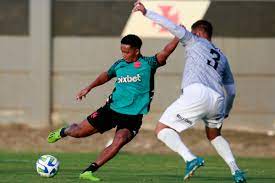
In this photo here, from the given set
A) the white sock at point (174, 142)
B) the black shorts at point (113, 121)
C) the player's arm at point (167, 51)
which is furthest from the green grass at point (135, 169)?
the player's arm at point (167, 51)

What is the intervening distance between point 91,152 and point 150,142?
6.06 feet

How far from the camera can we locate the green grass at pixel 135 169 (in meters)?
12.9

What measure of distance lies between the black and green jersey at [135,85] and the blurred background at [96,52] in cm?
1049

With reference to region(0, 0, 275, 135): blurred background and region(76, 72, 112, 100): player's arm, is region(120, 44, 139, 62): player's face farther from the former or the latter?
region(0, 0, 275, 135): blurred background

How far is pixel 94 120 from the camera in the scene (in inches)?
525

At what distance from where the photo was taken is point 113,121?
13.2m

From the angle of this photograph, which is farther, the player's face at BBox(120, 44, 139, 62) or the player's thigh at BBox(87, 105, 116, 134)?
the player's thigh at BBox(87, 105, 116, 134)

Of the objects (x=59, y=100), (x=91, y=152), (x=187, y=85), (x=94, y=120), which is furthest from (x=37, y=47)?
(x=187, y=85)

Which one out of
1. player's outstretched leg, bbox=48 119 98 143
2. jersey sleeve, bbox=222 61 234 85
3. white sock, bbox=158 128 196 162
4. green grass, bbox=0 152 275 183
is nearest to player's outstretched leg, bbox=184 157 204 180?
white sock, bbox=158 128 196 162

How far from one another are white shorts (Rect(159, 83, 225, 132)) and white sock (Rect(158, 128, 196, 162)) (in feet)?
0.25

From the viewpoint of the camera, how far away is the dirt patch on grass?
73.3 ft

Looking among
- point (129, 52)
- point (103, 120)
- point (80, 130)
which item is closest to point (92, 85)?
point (103, 120)

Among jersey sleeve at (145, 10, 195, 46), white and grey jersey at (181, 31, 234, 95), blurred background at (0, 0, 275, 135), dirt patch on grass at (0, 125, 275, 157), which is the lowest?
dirt patch on grass at (0, 125, 275, 157)

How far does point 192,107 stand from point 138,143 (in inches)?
443
